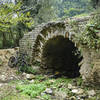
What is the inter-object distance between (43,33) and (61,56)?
2097 millimetres

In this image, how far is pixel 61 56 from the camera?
8.65m

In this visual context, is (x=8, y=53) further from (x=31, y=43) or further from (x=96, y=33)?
(x=96, y=33)

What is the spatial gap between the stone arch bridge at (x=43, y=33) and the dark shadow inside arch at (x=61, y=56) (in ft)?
1.20

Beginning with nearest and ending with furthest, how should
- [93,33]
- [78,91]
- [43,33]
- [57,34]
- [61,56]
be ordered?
[93,33], [78,91], [57,34], [43,33], [61,56]

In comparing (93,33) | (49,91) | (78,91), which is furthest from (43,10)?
(78,91)

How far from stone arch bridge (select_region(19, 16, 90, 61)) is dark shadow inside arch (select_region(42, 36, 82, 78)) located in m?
0.36

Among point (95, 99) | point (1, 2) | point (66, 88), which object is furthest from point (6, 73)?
point (95, 99)

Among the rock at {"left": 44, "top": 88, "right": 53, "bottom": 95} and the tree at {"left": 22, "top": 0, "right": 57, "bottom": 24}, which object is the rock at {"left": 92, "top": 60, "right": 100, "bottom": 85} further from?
the tree at {"left": 22, "top": 0, "right": 57, "bottom": 24}

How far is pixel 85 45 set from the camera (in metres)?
4.70

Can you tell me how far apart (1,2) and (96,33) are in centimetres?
309

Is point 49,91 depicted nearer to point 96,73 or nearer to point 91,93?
point 91,93

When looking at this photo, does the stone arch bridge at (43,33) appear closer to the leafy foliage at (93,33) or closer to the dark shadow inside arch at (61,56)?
the dark shadow inside arch at (61,56)

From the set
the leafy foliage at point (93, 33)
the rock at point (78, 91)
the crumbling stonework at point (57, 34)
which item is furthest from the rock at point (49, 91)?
the leafy foliage at point (93, 33)

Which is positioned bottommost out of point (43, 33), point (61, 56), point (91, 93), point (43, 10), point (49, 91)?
point (49, 91)
